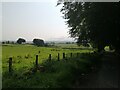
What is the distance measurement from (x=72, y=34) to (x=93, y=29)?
854 cm

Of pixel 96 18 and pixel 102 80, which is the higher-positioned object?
pixel 96 18

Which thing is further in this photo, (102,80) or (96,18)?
(96,18)

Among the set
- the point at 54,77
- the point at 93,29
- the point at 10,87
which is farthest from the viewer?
the point at 93,29

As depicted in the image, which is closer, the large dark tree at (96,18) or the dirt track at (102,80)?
Result: the dirt track at (102,80)

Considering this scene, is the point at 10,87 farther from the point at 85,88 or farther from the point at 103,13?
the point at 103,13

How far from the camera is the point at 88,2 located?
22.3 m

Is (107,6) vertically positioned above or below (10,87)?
above

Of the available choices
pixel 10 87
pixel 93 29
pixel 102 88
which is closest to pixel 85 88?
pixel 102 88

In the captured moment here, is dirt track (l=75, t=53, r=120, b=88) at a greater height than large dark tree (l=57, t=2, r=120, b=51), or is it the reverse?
large dark tree (l=57, t=2, r=120, b=51)

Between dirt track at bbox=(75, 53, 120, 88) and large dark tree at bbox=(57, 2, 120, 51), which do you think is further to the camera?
large dark tree at bbox=(57, 2, 120, 51)

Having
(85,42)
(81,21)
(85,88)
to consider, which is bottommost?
(85,88)

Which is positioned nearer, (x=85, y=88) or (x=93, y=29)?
(x=85, y=88)

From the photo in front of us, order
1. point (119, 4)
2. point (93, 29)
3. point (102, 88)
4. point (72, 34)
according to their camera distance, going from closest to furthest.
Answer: point (102, 88)
point (119, 4)
point (93, 29)
point (72, 34)

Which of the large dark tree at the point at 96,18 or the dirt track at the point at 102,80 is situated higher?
the large dark tree at the point at 96,18
